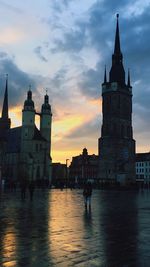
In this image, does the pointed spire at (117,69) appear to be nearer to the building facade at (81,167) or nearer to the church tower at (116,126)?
the church tower at (116,126)

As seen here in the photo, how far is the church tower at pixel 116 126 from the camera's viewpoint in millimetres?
119500

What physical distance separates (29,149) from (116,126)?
27.8 meters

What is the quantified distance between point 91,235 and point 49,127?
390ft

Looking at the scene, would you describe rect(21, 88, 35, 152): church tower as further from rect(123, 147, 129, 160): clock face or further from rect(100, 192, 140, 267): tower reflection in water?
rect(100, 192, 140, 267): tower reflection in water

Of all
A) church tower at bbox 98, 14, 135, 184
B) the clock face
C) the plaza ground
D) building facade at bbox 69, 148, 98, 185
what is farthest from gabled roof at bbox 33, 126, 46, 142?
the plaza ground

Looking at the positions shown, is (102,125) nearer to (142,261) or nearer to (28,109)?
(28,109)

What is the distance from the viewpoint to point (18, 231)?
12.6 metres

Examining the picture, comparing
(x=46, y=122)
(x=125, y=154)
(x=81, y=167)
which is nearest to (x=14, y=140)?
(x=46, y=122)

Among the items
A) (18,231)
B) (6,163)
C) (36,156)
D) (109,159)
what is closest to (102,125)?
(109,159)

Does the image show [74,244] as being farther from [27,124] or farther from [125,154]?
[125,154]

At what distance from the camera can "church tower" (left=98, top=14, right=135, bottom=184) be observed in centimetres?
11950

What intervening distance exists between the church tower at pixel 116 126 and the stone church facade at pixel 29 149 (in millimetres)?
17640

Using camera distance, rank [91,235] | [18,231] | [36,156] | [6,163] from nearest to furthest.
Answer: [91,235] < [18,231] < [36,156] < [6,163]

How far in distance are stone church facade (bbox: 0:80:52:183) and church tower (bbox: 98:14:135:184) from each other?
1764cm
